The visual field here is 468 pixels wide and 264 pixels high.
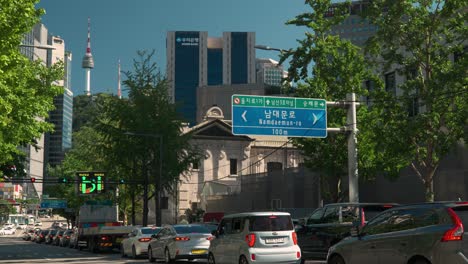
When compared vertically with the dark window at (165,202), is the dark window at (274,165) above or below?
above

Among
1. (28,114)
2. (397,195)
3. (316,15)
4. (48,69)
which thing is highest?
(316,15)

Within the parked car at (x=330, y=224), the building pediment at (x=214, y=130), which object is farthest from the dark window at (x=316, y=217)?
the building pediment at (x=214, y=130)

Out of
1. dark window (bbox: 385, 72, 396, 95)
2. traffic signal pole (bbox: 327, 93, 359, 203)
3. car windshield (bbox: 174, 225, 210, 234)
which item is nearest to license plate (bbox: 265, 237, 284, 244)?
car windshield (bbox: 174, 225, 210, 234)

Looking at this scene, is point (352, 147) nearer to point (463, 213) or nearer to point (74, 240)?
point (463, 213)

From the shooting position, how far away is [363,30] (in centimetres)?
19475

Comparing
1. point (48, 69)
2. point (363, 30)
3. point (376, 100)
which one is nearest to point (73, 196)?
point (48, 69)

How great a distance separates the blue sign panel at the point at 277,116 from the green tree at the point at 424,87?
3073mm

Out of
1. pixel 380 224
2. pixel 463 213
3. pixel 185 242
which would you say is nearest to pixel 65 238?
pixel 185 242

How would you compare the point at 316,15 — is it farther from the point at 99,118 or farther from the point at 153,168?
the point at 99,118

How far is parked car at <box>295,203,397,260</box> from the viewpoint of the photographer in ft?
57.7

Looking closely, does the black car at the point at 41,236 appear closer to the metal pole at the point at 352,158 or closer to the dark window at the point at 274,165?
the dark window at the point at 274,165

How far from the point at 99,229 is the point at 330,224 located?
20.3 meters

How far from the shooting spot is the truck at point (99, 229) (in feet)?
115

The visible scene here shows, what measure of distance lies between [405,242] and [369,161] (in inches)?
891
